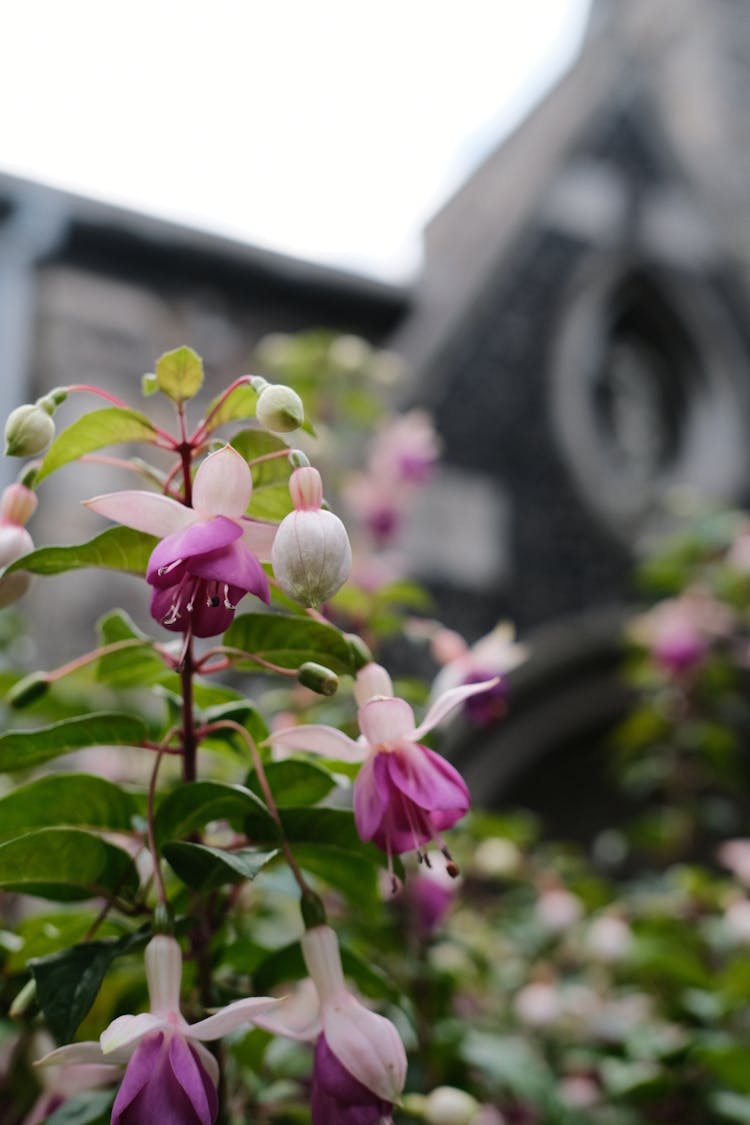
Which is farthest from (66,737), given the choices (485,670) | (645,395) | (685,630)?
(645,395)

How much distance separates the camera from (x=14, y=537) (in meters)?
0.64

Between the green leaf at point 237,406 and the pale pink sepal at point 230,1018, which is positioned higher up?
the green leaf at point 237,406

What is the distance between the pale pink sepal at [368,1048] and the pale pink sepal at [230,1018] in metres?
0.05

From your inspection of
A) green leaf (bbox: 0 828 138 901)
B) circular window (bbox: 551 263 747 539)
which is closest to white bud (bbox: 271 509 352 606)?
green leaf (bbox: 0 828 138 901)

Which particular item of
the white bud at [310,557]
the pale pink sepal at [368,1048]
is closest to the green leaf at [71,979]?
the pale pink sepal at [368,1048]

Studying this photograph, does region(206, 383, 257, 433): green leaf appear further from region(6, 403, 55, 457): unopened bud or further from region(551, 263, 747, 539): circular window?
region(551, 263, 747, 539): circular window

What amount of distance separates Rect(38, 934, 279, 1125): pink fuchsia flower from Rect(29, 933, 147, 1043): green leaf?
0.01 m

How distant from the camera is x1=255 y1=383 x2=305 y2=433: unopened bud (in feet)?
1.88

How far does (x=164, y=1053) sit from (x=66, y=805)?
18cm

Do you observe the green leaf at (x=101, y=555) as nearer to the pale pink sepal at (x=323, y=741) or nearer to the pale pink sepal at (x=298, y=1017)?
the pale pink sepal at (x=323, y=741)

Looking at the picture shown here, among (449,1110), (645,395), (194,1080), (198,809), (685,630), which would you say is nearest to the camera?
(194,1080)

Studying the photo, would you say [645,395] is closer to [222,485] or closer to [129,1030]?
[222,485]

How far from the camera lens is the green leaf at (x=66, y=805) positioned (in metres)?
0.64

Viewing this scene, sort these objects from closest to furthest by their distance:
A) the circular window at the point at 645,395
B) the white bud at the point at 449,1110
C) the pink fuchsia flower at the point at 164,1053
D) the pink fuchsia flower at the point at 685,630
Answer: the pink fuchsia flower at the point at 164,1053, the white bud at the point at 449,1110, the pink fuchsia flower at the point at 685,630, the circular window at the point at 645,395
